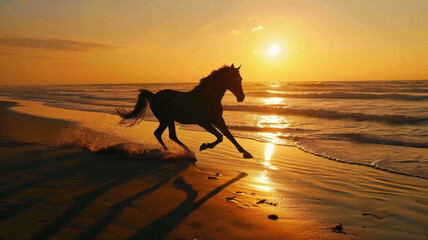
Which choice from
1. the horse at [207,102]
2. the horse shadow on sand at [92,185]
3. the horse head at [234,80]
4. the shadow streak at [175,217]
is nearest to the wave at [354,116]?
the horse head at [234,80]

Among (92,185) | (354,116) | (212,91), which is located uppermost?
(212,91)

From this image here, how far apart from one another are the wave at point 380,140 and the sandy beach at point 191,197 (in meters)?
3.65

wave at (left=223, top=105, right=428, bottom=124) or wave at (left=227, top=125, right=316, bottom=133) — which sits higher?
wave at (left=223, top=105, right=428, bottom=124)

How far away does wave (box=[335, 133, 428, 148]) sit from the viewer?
9556 mm

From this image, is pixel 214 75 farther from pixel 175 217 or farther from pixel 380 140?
pixel 380 140

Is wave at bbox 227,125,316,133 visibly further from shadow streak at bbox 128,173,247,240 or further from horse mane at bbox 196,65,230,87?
shadow streak at bbox 128,173,247,240

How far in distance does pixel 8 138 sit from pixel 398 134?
13046 mm

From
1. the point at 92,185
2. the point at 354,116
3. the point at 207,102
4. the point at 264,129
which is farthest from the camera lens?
the point at 354,116

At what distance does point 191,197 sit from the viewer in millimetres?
4523

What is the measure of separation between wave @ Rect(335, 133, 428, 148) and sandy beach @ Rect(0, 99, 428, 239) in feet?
12.0

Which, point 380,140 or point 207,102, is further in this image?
point 380,140

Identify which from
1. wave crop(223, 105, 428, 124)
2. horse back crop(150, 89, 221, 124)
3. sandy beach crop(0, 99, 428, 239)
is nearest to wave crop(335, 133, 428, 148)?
sandy beach crop(0, 99, 428, 239)

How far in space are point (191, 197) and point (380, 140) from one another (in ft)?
27.5

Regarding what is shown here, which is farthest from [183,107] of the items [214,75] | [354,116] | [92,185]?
[354,116]
